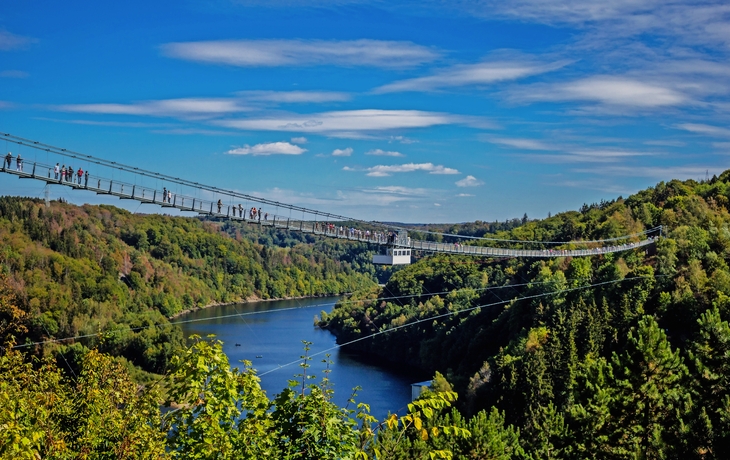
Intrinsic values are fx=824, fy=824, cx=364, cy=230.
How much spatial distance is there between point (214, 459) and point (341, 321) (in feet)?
186

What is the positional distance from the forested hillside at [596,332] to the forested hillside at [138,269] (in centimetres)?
1446

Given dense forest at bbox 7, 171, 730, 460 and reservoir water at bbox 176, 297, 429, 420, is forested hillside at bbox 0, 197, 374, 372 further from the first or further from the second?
reservoir water at bbox 176, 297, 429, 420

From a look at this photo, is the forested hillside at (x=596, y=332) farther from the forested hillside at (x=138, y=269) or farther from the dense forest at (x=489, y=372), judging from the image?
the forested hillside at (x=138, y=269)

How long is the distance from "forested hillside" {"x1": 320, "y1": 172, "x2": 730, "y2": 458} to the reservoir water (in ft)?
9.28

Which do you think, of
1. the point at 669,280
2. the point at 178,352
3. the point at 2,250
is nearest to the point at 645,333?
the point at 178,352

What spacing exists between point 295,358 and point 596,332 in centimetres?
1664

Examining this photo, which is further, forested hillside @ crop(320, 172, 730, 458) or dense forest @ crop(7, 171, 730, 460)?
forested hillside @ crop(320, 172, 730, 458)

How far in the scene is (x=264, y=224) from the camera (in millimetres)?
20828

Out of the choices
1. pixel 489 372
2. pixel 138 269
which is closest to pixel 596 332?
pixel 489 372

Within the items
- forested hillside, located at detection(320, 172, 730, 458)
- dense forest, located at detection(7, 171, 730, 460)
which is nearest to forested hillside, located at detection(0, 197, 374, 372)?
dense forest, located at detection(7, 171, 730, 460)

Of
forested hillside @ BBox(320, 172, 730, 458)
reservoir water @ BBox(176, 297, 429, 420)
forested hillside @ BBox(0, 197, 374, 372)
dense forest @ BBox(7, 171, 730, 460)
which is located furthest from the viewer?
forested hillside @ BBox(0, 197, 374, 372)

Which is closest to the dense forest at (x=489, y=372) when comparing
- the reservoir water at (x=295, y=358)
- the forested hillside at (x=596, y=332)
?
the forested hillside at (x=596, y=332)

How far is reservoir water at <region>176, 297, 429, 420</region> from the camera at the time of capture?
128 feet

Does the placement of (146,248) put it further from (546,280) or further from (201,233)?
(546,280)
